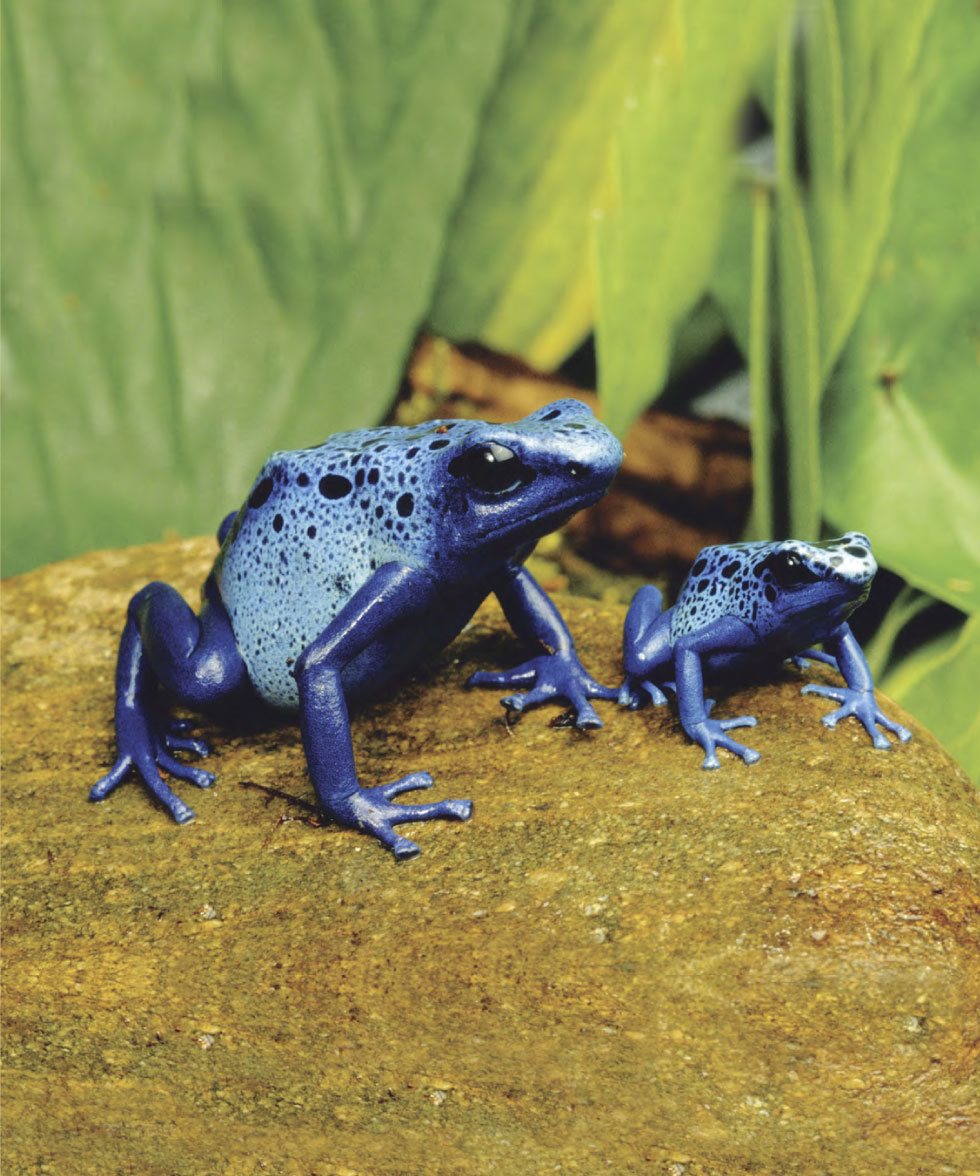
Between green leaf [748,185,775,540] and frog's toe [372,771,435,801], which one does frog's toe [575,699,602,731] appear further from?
green leaf [748,185,775,540]

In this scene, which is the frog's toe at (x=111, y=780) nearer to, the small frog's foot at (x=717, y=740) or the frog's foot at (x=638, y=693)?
the frog's foot at (x=638, y=693)

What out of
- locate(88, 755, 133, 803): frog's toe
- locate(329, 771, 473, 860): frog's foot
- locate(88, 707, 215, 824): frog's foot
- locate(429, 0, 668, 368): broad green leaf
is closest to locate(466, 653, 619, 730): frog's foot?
locate(329, 771, 473, 860): frog's foot

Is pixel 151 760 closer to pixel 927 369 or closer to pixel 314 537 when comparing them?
pixel 314 537

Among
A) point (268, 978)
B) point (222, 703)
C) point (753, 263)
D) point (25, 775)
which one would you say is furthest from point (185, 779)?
point (753, 263)

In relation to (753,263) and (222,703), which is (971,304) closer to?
A: (753,263)

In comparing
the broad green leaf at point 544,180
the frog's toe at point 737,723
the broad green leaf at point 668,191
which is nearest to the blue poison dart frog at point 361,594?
the frog's toe at point 737,723

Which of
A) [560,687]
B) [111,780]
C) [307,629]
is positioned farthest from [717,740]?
[111,780]
